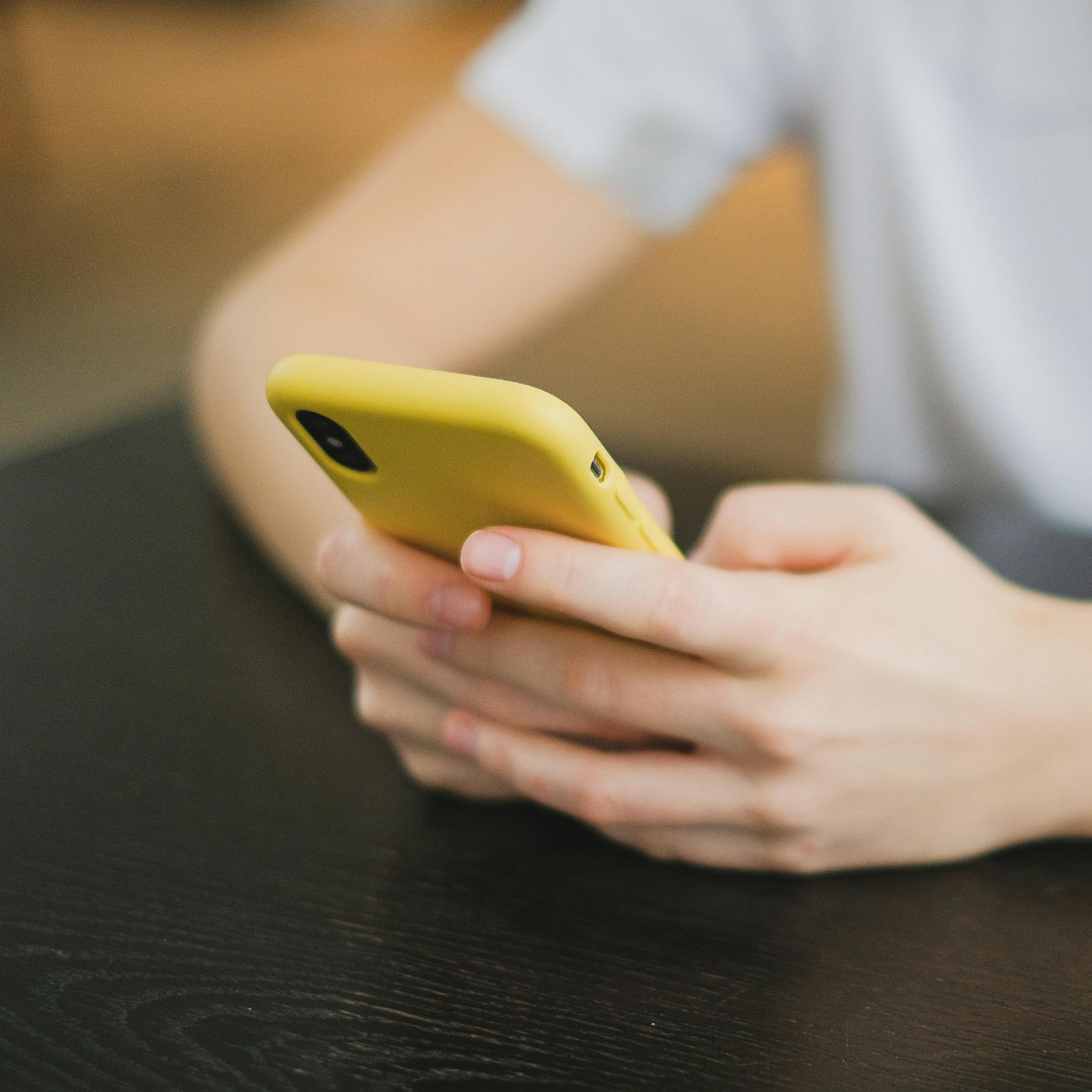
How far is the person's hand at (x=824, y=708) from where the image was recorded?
326 millimetres

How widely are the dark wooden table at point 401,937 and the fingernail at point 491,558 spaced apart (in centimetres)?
11

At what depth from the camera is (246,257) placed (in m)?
2.40

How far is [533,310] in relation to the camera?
2.26ft

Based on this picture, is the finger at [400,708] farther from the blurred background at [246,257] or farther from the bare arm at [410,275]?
the blurred background at [246,257]

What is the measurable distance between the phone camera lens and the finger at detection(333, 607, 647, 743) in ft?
0.29

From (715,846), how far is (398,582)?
0.13m

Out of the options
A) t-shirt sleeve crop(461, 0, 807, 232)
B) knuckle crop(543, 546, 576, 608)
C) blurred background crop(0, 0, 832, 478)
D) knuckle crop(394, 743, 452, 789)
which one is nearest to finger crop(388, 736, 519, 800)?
knuckle crop(394, 743, 452, 789)

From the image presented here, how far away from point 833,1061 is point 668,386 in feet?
5.86

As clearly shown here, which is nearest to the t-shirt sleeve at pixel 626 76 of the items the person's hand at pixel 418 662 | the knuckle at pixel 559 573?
the person's hand at pixel 418 662

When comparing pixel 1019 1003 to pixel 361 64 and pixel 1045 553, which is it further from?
pixel 361 64

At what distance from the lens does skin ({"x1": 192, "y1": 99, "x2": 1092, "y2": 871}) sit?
0.31 metres

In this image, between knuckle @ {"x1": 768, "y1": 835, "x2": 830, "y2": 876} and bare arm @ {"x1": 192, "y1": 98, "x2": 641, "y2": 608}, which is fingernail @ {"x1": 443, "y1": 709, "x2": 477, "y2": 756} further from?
bare arm @ {"x1": 192, "y1": 98, "x2": 641, "y2": 608}

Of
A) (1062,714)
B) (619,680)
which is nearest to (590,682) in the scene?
(619,680)

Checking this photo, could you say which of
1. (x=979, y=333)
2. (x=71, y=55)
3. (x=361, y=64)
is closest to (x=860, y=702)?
(x=979, y=333)
